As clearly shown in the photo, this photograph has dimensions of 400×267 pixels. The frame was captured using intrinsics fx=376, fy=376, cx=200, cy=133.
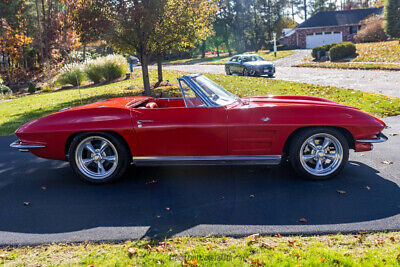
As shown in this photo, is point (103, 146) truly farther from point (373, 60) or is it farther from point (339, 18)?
point (339, 18)

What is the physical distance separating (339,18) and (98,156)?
54774 millimetres

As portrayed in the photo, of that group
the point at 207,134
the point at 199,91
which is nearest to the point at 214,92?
the point at 199,91

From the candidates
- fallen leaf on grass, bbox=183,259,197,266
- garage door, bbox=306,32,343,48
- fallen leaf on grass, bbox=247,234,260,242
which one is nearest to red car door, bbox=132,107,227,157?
fallen leaf on grass, bbox=247,234,260,242

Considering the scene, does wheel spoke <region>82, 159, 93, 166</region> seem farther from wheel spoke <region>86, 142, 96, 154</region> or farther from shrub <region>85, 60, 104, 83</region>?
shrub <region>85, 60, 104, 83</region>

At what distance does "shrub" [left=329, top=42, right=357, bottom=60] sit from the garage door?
72.5 feet

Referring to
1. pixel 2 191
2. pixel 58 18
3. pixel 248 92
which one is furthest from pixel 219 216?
pixel 58 18

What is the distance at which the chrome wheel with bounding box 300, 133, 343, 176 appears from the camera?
4.70m

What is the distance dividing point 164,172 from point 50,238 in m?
2.19

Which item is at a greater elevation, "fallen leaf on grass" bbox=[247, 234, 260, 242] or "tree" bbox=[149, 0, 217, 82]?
"tree" bbox=[149, 0, 217, 82]

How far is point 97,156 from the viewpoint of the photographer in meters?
4.89

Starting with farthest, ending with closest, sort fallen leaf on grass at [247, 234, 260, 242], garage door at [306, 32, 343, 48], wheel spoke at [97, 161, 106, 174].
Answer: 1. garage door at [306, 32, 343, 48]
2. wheel spoke at [97, 161, 106, 174]
3. fallen leaf on grass at [247, 234, 260, 242]

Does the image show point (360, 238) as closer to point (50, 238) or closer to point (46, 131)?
point (50, 238)

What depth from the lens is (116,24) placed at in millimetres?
14094

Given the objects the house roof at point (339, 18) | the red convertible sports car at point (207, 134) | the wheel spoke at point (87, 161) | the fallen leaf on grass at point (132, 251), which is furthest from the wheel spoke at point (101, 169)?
the house roof at point (339, 18)
